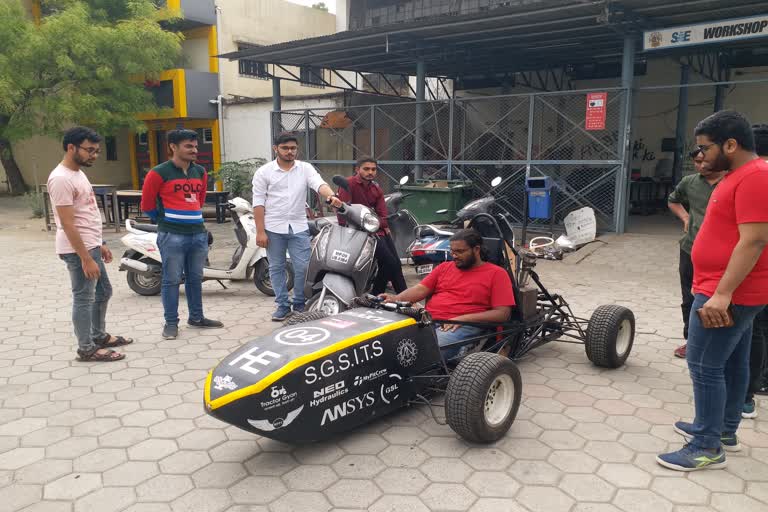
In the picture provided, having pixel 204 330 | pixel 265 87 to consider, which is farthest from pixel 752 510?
pixel 265 87

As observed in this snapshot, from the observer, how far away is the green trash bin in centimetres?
1057

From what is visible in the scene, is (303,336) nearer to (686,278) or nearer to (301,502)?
(301,502)

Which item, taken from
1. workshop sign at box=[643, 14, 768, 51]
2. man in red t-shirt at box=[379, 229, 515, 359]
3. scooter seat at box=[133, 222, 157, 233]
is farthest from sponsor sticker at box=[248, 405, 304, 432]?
workshop sign at box=[643, 14, 768, 51]

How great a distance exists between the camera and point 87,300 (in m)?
4.46

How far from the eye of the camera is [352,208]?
4.84 meters

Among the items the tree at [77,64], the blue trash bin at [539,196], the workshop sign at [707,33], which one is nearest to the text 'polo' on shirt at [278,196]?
the blue trash bin at [539,196]

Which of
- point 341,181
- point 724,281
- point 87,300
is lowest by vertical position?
point 87,300

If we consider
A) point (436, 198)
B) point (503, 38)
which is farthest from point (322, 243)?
point (503, 38)

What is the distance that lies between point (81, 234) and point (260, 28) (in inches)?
683

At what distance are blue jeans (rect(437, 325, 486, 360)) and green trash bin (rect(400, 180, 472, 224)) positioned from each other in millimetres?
6726

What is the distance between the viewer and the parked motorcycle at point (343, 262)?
184 inches

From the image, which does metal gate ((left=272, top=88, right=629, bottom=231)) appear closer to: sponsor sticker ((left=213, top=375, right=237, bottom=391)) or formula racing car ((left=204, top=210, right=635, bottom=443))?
formula racing car ((left=204, top=210, right=635, bottom=443))

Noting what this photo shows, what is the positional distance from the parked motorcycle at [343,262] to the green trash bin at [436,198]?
225 inches

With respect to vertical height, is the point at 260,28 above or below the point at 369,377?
above
